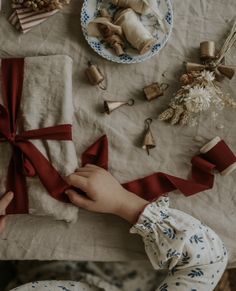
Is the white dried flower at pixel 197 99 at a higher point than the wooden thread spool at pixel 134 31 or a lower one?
lower

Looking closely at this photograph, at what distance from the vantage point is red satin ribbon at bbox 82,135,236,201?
85cm

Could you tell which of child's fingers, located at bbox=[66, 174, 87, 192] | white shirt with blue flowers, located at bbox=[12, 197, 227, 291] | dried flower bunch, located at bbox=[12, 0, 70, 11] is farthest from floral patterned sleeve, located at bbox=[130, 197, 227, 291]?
dried flower bunch, located at bbox=[12, 0, 70, 11]

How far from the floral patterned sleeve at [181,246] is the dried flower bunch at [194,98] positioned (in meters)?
0.14

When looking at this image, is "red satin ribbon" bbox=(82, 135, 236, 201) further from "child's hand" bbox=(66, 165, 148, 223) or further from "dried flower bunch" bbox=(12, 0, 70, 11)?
"dried flower bunch" bbox=(12, 0, 70, 11)

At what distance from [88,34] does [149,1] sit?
118 millimetres

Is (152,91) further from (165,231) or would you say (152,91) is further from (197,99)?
(165,231)

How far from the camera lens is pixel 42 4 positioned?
86cm

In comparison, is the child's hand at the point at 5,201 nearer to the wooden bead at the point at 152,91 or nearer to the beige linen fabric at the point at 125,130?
the beige linen fabric at the point at 125,130

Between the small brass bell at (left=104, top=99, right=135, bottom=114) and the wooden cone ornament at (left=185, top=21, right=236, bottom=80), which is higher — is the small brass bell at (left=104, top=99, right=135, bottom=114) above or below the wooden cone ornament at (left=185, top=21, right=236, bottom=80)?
below

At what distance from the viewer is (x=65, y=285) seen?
2.95ft

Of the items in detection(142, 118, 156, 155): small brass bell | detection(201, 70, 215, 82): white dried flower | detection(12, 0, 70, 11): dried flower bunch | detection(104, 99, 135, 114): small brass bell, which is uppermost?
detection(12, 0, 70, 11): dried flower bunch

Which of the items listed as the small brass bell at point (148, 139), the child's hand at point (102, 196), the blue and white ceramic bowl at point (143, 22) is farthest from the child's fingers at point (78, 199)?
the blue and white ceramic bowl at point (143, 22)

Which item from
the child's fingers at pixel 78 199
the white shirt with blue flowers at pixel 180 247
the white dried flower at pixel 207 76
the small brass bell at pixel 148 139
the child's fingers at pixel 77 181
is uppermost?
the white dried flower at pixel 207 76

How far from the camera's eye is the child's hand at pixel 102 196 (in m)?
0.81
